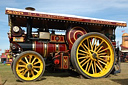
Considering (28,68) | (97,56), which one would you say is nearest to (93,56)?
(97,56)

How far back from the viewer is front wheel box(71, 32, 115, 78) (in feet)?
22.3

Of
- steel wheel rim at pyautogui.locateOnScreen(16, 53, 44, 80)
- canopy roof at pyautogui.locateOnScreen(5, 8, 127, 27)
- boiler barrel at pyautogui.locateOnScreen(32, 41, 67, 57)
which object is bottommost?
steel wheel rim at pyautogui.locateOnScreen(16, 53, 44, 80)

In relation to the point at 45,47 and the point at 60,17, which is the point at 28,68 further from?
the point at 60,17

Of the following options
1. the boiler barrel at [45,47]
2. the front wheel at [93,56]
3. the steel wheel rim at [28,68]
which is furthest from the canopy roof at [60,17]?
the steel wheel rim at [28,68]

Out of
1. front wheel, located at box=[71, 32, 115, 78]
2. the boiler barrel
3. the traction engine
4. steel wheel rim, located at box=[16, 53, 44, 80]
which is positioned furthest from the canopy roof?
steel wheel rim, located at box=[16, 53, 44, 80]

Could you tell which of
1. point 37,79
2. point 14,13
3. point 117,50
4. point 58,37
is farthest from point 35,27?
point 117,50

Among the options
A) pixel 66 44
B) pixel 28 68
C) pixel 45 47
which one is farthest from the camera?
pixel 66 44

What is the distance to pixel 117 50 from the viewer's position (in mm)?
8430

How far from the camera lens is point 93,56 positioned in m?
7.05

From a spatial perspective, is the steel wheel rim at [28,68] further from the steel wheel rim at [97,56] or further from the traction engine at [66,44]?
the steel wheel rim at [97,56]

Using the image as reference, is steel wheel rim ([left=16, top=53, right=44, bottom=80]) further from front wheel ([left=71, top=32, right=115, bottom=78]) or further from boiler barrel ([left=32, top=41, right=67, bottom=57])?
front wheel ([left=71, top=32, right=115, bottom=78])

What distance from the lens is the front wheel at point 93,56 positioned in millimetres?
6789

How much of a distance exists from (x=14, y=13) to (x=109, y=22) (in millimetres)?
5149

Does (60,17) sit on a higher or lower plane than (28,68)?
higher
